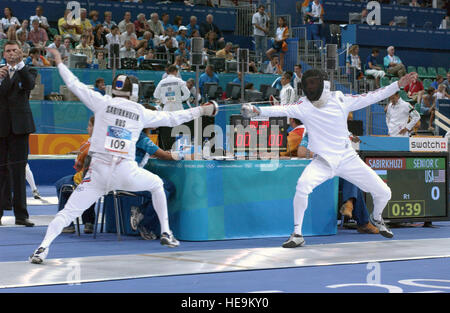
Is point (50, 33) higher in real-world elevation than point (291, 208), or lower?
higher

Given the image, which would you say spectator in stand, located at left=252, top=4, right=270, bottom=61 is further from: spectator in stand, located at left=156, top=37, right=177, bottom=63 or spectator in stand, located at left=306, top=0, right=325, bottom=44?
spectator in stand, located at left=156, top=37, right=177, bottom=63

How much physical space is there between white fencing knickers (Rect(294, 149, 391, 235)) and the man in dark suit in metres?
3.54

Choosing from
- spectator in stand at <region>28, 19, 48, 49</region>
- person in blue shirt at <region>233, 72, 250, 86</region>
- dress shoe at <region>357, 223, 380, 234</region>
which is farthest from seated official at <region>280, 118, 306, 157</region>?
spectator in stand at <region>28, 19, 48, 49</region>

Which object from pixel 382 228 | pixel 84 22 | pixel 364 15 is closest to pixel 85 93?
pixel 382 228

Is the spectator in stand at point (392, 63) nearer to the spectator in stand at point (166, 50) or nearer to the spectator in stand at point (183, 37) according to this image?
the spectator in stand at point (183, 37)

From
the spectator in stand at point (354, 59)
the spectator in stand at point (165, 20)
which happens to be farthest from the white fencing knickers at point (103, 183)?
the spectator in stand at point (354, 59)

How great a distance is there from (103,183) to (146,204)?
1438 mm

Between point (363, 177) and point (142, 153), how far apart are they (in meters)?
2.50

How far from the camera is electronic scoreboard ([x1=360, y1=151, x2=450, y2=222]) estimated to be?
9.79 m

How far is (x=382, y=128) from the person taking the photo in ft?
60.9

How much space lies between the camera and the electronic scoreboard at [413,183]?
9.79 meters

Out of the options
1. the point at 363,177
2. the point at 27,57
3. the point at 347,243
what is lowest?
the point at 347,243
